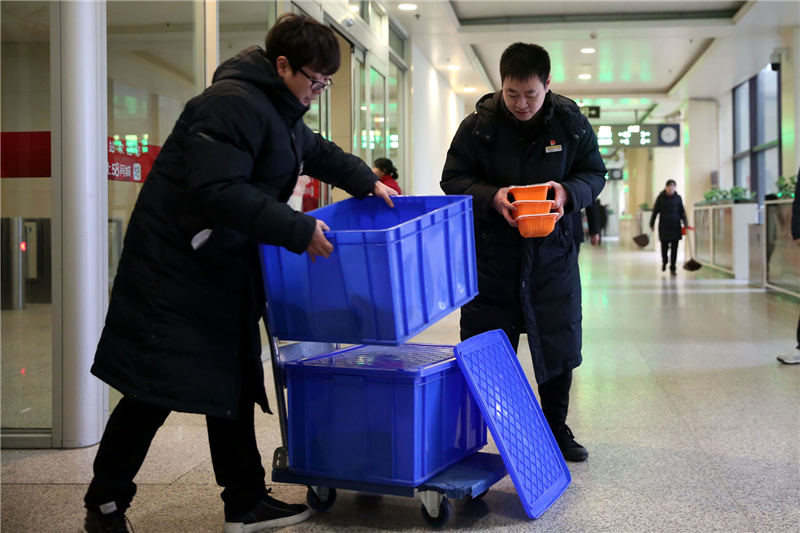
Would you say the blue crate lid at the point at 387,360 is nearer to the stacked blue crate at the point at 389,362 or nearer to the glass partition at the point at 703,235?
the stacked blue crate at the point at 389,362

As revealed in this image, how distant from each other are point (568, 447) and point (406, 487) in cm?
105

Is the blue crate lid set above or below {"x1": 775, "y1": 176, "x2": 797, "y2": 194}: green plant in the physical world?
below

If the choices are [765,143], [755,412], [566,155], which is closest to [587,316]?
[755,412]

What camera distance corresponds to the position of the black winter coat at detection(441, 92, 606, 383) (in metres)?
3.07

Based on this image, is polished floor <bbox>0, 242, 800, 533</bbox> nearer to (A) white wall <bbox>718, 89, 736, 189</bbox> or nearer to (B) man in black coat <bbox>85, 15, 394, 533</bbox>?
(B) man in black coat <bbox>85, 15, 394, 533</bbox>

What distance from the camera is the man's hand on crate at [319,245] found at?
7.07ft

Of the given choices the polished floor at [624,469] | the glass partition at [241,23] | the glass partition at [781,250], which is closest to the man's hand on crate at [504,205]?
the polished floor at [624,469]

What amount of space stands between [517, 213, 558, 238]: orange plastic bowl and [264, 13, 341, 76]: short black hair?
933mm

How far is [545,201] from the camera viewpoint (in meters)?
2.83

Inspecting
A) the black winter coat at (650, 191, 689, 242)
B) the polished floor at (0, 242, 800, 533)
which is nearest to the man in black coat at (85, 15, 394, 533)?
the polished floor at (0, 242, 800, 533)

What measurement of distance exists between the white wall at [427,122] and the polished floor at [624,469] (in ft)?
25.4

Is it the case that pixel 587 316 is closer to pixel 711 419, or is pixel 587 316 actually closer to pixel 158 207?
pixel 711 419


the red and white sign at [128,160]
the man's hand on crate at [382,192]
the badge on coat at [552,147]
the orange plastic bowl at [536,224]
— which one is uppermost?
the red and white sign at [128,160]

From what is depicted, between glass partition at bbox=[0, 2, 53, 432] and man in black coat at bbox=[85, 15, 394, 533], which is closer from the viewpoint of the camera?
man in black coat at bbox=[85, 15, 394, 533]
